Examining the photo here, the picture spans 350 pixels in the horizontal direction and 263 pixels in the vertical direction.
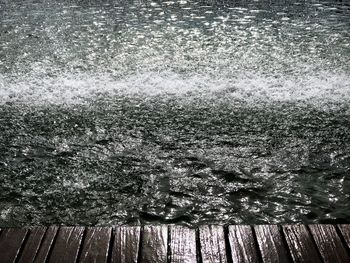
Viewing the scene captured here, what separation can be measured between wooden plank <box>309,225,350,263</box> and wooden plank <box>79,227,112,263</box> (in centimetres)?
149

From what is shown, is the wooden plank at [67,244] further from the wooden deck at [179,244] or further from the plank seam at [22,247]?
the plank seam at [22,247]

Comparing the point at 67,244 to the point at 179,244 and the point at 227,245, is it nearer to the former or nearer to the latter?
the point at 179,244

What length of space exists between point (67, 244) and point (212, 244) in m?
1.03

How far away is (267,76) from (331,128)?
196cm

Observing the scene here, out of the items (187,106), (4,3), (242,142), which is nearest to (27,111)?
(187,106)

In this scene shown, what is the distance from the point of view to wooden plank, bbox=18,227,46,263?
8.66ft

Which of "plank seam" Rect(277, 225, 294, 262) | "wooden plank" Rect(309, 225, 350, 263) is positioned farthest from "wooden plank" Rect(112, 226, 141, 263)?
"wooden plank" Rect(309, 225, 350, 263)

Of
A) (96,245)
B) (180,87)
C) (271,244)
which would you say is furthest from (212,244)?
(180,87)

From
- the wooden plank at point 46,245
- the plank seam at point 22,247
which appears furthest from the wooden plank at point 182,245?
the plank seam at point 22,247

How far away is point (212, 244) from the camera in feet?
9.15

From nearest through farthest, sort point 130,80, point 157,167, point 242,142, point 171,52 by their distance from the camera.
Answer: point 157,167 < point 242,142 < point 130,80 < point 171,52

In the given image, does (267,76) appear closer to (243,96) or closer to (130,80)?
(243,96)

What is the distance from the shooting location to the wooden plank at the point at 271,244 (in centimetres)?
264

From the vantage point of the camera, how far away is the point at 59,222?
3.43 meters
